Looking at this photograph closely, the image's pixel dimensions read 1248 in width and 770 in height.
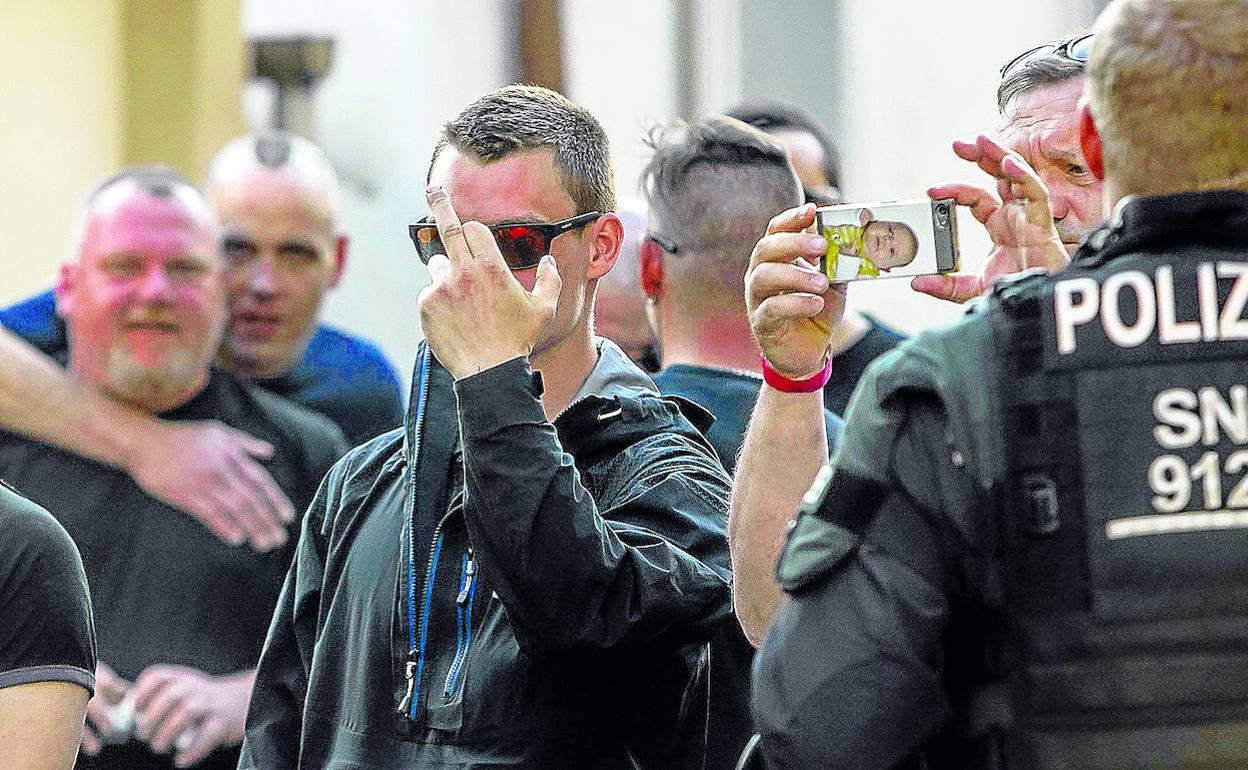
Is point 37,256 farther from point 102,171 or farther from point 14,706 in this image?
point 14,706

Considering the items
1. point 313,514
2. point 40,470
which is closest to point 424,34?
point 40,470

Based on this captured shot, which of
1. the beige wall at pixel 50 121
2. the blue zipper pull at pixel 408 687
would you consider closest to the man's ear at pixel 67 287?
the blue zipper pull at pixel 408 687

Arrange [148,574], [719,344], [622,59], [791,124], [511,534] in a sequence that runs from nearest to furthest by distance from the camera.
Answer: [511,534] < [719,344] < [148,574] < [791,124] < [622,59]

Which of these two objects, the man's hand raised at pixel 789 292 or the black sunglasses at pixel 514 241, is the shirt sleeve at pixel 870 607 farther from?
the black sunglasses at pixel 514 241

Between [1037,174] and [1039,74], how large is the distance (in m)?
0.29

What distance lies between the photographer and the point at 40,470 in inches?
169

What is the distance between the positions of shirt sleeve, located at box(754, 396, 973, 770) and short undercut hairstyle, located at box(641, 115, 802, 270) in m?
1.90

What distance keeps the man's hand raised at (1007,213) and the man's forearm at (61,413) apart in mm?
2153

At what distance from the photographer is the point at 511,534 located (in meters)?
2.65

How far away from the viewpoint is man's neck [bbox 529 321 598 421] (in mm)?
3053

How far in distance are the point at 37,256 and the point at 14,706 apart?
4725 millimetres

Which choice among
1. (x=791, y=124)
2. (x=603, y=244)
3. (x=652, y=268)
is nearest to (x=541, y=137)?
(x=603, y=244)

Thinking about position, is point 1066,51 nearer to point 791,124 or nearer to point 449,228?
point 449,228

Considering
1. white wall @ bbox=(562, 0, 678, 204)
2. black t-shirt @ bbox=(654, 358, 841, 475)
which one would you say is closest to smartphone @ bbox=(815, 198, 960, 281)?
black t-shirt @ bbox=(654, 358, 841, 475)
